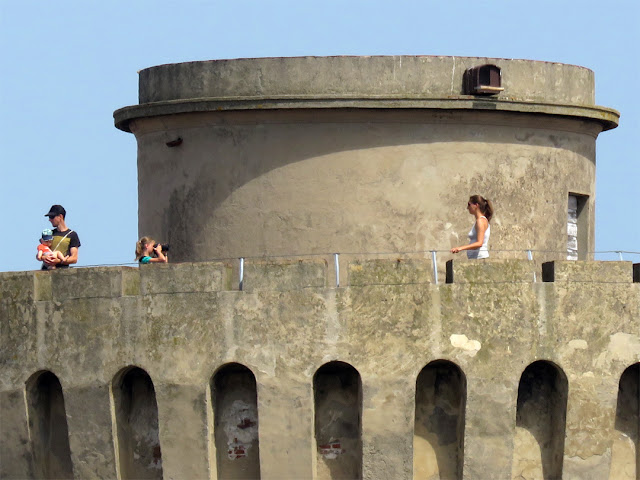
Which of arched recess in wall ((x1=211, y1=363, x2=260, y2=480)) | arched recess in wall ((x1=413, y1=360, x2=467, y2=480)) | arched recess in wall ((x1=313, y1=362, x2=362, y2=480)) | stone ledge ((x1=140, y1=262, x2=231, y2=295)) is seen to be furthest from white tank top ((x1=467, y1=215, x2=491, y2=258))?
arched recess in wall ((x1=211, y1=363, x2=260, y2=480))

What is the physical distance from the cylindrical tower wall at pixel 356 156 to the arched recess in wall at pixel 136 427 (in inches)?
90.7

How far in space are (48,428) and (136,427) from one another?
4.07 feet

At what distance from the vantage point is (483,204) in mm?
25312

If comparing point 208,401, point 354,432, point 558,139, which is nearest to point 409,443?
point 354,432

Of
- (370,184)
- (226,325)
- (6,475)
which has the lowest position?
(6,475)

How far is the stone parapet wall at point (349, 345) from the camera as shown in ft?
80.7

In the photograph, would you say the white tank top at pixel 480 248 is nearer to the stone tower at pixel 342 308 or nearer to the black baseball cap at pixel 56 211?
the stone tower at pixel 342 308

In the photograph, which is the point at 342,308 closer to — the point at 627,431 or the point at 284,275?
the point at 284,275

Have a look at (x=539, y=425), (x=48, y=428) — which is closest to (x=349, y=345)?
(x=539, y=425)

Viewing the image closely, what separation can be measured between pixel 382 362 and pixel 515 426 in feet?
6.11

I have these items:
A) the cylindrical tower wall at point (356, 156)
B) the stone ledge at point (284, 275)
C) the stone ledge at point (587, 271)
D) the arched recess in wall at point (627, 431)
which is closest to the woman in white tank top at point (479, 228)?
the stone ledge at point (587, 271)

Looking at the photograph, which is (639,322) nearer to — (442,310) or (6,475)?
(442,310)

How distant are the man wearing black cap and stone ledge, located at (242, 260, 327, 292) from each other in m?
2.71

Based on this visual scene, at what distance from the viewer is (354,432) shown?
25000 millimetres
